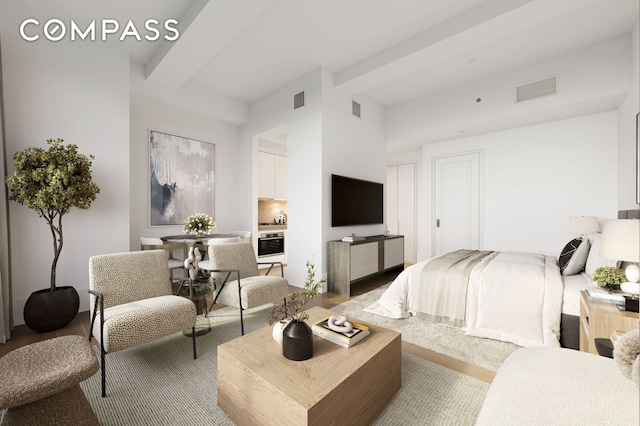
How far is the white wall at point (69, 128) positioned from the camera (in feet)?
9.24

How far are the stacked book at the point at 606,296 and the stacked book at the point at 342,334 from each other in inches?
60.8

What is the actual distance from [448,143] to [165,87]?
4.94m

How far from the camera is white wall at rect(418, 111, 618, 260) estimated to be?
4.08 meters

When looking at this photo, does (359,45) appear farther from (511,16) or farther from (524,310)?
(524,310)

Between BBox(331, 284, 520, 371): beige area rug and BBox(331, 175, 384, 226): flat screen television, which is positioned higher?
BBox(331, 175, 384, 226): flat screen television

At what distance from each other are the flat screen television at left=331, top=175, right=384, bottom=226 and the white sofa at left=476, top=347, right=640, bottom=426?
3224 millimetres

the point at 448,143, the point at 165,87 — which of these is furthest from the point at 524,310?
the point at 165,87

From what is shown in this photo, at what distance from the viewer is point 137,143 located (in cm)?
421

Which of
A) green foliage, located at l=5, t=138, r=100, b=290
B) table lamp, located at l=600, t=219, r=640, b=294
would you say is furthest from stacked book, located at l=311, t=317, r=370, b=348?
green foliage, located at l=5, t=138, r=100, b=290

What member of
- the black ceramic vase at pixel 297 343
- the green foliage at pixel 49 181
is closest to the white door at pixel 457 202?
the black ceramic vase at pixel 297 343

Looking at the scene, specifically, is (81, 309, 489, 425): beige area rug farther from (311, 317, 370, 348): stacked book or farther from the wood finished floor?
(311, 317, 370, 348): stacked book

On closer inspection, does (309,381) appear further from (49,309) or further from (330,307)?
(49,309)

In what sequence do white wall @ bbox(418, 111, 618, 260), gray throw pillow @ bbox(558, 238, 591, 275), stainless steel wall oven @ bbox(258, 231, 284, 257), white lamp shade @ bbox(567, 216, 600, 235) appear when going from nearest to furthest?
gray throw pillow @ bbox(558, 238, 591, 275), white lamp shade @ bbox(567, 216, 600, 235), white wall @ bbox(418, 111, 618, 260), stainless steel wall oven @ bbox(258, 231, 284, 257)

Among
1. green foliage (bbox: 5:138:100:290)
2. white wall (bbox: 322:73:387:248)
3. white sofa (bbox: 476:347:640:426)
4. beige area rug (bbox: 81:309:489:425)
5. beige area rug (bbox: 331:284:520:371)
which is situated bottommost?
beige area rug (bbox: 331:284:520:371)
